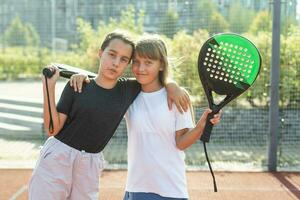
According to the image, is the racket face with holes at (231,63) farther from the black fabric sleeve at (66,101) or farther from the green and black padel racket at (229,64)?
the black fabric sleeve at (66,101)

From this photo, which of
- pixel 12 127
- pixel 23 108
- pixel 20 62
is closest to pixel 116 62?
pixel 12 127

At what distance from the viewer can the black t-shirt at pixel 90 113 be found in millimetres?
2232

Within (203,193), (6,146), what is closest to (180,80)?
(203,193)

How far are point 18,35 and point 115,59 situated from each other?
557 cm

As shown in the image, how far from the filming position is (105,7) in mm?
6715

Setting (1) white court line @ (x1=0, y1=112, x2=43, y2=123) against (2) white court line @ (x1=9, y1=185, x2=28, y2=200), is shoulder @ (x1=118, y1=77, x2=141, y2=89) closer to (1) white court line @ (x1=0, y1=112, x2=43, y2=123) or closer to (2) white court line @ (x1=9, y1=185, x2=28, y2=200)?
(2) white court line @ (x1=9, y1=185, x2=28, y2=200)

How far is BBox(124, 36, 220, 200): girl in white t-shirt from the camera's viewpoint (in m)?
2.21

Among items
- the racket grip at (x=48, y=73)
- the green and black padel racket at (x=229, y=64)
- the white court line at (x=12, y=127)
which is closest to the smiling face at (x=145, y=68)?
the green and black padel racket at (x=229, y=64)

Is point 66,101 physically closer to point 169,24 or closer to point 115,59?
point 115,59

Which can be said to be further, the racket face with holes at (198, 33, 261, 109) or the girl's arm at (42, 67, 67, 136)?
the girl's arm at (42, 67, 67, 136)

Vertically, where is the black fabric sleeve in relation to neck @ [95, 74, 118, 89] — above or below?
below

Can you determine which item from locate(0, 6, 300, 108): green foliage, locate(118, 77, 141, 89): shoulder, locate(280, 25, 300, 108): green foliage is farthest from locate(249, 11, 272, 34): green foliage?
locate(118, 77, 141, 89): shoulder

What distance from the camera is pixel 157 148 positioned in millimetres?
2215

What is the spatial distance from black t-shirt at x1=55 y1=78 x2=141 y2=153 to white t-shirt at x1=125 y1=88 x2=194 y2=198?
97mm
